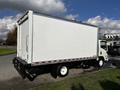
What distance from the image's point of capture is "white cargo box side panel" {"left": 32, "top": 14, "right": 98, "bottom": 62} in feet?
31.6

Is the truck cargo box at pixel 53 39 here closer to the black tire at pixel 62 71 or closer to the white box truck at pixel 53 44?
the white box truck at pixel 53 44

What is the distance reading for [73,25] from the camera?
1166 centimetres

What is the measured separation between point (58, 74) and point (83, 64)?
3.13 meters

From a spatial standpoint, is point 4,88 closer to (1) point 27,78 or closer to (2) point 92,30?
(1) point 27,78

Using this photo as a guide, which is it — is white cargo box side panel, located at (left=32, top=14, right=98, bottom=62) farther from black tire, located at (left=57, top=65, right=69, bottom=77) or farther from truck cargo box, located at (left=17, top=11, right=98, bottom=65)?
black tire, located at (left=57, top=65, right=69, bottom=77)

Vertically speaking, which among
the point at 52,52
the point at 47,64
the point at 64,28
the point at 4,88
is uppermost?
the point at 64,28

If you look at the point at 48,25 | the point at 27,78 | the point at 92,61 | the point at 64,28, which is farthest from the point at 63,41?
the point at 92,61

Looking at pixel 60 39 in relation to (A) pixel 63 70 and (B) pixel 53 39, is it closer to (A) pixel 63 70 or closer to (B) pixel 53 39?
(B) pixel 53 39

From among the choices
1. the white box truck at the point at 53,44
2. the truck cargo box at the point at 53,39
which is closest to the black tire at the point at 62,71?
the white box truck at the point at 53,44

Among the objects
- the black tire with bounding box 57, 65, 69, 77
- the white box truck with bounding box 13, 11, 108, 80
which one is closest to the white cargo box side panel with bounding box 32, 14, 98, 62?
the white box truck with bounding box 13, 11, 108, 80

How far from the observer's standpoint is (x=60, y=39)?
10.8 meters

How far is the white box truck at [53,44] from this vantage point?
947 cm

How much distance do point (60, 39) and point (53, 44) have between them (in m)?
0.67

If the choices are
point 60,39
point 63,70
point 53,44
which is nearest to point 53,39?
point 53,44
